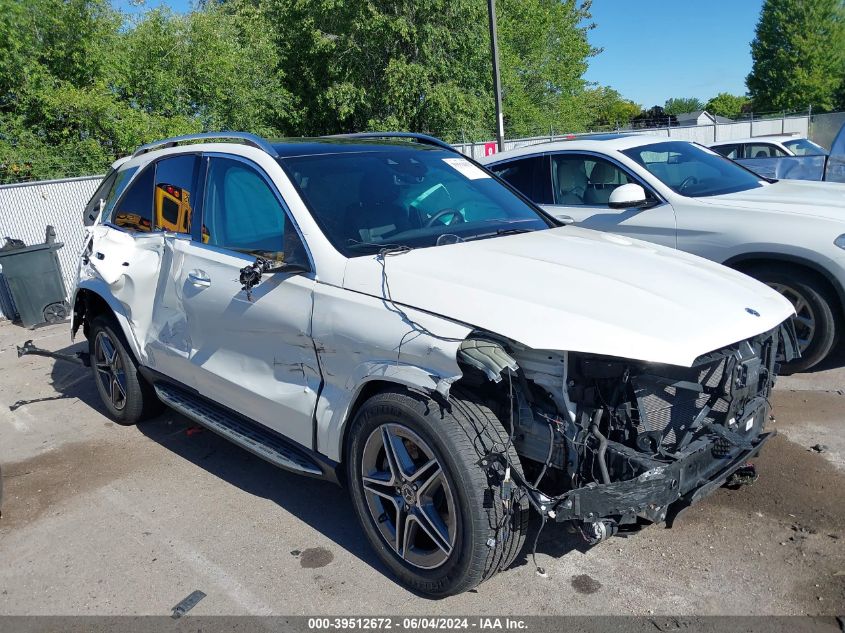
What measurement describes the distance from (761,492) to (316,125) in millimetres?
26292

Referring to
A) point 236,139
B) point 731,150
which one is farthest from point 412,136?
→ point 731,150

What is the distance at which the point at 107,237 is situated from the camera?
5.20 metres

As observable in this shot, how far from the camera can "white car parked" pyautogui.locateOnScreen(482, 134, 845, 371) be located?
17.1 ft

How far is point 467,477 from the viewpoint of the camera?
8.81 ft

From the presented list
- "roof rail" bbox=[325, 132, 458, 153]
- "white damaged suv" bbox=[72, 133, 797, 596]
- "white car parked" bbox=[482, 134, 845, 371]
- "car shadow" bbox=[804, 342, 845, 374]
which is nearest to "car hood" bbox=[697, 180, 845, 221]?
"white car parked" bbox=[482, 134, 845, 371]

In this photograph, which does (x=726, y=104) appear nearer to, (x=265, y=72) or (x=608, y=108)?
(x=608, y=108)

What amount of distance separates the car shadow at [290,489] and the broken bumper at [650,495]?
0.23 metres

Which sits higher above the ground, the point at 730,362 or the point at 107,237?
the point at 107,237

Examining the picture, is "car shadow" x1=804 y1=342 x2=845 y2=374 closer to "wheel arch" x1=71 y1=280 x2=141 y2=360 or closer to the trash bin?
"wheel arch" x1=71 y1=280 x2=141 y2=360

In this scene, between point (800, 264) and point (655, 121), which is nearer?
point (800, 264)

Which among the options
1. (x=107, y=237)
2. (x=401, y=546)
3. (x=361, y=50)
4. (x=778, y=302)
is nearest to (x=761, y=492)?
(x=778, y=302)

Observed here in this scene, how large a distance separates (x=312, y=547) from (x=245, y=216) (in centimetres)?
181

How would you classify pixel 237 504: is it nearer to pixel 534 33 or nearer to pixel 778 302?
pixel 778 302

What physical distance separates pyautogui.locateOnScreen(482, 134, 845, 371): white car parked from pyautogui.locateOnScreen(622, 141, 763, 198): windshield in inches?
0.4
